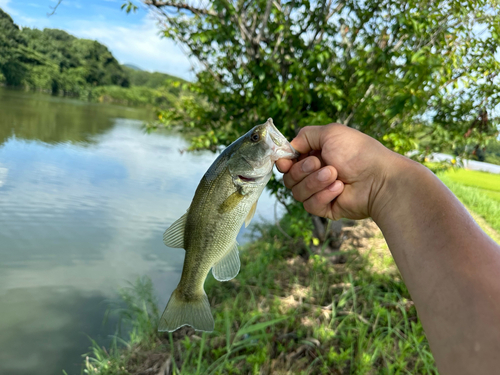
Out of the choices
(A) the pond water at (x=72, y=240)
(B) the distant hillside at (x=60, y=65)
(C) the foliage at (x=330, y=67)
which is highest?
(B) the distant hillside at (x=60, y=65)

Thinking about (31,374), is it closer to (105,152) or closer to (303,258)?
(303,258)

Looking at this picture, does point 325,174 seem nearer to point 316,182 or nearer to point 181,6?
point 316,182

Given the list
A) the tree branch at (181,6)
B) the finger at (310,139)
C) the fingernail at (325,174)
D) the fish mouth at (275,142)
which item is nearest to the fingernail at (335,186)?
the fingernail at (325,174)

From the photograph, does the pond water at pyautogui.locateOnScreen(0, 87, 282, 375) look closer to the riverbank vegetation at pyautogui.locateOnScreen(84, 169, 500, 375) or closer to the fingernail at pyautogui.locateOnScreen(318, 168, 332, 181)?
the riverbank vegetation at pyautogui.locateOnScreen(84, 169, 500, 375)

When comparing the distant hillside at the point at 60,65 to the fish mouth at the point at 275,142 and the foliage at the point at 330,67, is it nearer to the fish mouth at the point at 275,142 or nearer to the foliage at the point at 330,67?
the foliage at the point at 330,67

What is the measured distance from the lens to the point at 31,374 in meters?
Result: 4.09

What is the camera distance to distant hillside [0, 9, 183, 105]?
52.7 meters

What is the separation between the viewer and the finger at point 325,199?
2.06 metres

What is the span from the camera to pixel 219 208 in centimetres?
168

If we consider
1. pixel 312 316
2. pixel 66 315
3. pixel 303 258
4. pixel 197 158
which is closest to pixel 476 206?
pixel 303 258

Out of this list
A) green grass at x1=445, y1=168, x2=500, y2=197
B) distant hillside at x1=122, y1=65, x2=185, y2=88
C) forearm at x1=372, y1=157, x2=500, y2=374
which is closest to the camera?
forearm at x1=372, y1=157, x2=500, y2=374

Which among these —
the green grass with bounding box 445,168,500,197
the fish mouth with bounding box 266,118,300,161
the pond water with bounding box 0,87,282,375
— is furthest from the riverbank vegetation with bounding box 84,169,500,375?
the green grass with bounding box 445,168,500,197

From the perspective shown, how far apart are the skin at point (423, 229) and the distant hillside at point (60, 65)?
45.5 metres

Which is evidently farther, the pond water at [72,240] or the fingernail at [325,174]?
the pond water at [72,240]
